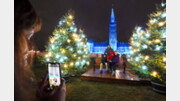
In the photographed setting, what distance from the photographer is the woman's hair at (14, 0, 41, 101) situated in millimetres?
621

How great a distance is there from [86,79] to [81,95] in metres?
2.24

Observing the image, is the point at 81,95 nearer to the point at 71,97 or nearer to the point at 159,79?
the point at 71,97

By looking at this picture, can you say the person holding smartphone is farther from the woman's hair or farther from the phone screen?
the phone screen

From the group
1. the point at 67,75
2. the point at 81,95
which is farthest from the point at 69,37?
the point at 81,95

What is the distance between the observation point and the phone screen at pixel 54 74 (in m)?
1.84

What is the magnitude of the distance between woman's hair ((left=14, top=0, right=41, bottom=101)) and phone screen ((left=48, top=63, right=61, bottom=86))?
1.16 metres

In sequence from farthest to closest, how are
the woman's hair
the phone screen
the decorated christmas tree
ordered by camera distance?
the decorated christmas tree
the phone screen
the woman's hair

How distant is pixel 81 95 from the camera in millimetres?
4027

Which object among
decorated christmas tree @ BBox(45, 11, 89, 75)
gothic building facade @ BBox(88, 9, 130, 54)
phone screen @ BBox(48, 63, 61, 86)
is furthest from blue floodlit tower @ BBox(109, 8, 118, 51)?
phone screen @ BBox(48, 63, 61, 86)

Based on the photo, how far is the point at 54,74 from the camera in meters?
1.98

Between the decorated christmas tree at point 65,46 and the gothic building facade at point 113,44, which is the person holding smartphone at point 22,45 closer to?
the decorated christmas tree at point 65,46

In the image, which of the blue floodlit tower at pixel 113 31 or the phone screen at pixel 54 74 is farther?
the blue floodlit tower at pixel 113 31

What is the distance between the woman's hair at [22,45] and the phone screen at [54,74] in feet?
3.82

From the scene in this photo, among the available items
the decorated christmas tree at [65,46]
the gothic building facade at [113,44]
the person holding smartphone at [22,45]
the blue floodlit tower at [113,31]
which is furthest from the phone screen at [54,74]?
the blue floodlit tower at [113,31]
